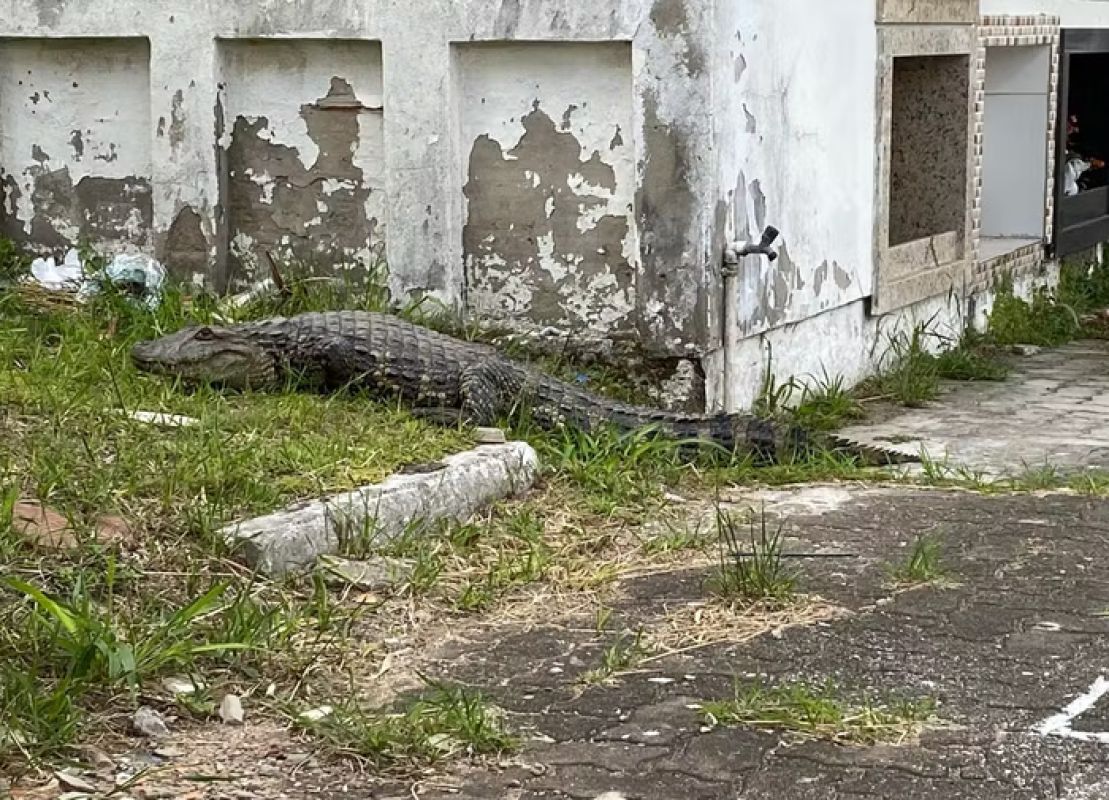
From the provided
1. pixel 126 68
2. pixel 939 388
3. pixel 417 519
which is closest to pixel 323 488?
pixel 417 519

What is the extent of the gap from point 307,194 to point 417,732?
446cm

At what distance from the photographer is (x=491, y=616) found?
4.66 m

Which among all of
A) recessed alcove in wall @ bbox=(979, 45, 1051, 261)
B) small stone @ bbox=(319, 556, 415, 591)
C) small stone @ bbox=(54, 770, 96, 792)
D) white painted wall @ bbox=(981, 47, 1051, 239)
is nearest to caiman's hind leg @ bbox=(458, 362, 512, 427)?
small stone @ bbox=(319, 556, 415, 591)

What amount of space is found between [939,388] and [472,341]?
9.27 feet

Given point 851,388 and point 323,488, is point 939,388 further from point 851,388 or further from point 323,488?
point 323,488

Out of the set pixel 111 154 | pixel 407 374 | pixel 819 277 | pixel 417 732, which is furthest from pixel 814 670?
pixel 111 154

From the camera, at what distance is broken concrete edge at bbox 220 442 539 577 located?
464 centimetres

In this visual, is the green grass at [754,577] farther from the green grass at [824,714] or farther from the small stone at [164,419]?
the small stone at [164,419]

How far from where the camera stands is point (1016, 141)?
1113cm

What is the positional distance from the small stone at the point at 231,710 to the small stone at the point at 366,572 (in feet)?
2.98

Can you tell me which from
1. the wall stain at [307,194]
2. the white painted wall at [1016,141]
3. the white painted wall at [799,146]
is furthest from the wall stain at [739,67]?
the white painted wall at [1016,141]

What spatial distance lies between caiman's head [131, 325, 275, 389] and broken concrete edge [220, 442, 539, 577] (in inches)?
43.2

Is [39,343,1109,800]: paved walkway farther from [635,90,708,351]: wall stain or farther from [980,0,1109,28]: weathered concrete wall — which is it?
[980,0,1109,28]: weathered concrete wall

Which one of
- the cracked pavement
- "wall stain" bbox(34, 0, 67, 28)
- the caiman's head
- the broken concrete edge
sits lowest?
the cracked pavement
